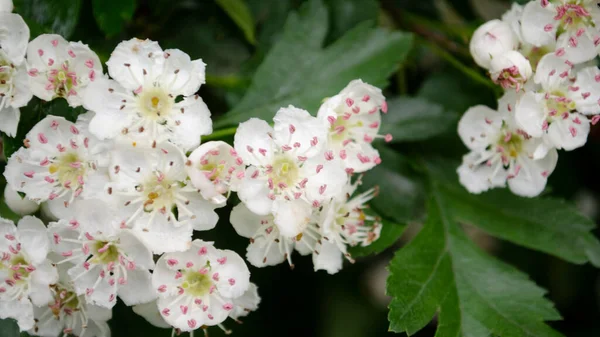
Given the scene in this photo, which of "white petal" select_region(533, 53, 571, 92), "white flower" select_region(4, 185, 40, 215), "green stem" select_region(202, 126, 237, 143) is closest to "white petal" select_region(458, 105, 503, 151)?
"white petal" select_region(533, 53, 571, 92)

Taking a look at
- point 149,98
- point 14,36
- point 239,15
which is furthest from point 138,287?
point 239,15

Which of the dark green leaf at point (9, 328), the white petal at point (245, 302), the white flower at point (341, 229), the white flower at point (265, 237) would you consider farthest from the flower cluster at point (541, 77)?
the dark green leaf at point (9, 328)

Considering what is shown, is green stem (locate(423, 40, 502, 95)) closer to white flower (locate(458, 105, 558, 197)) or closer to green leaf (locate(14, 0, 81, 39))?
white flower (locate(458, 105, 558, 197))

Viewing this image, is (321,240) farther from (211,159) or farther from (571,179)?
(571,179)

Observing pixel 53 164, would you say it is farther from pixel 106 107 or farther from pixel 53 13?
pixel 53 13

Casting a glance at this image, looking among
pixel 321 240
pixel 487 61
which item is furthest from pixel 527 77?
pixel 321 240

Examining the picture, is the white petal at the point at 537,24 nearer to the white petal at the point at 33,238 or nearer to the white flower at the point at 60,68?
the white flower at the point at 60,68
